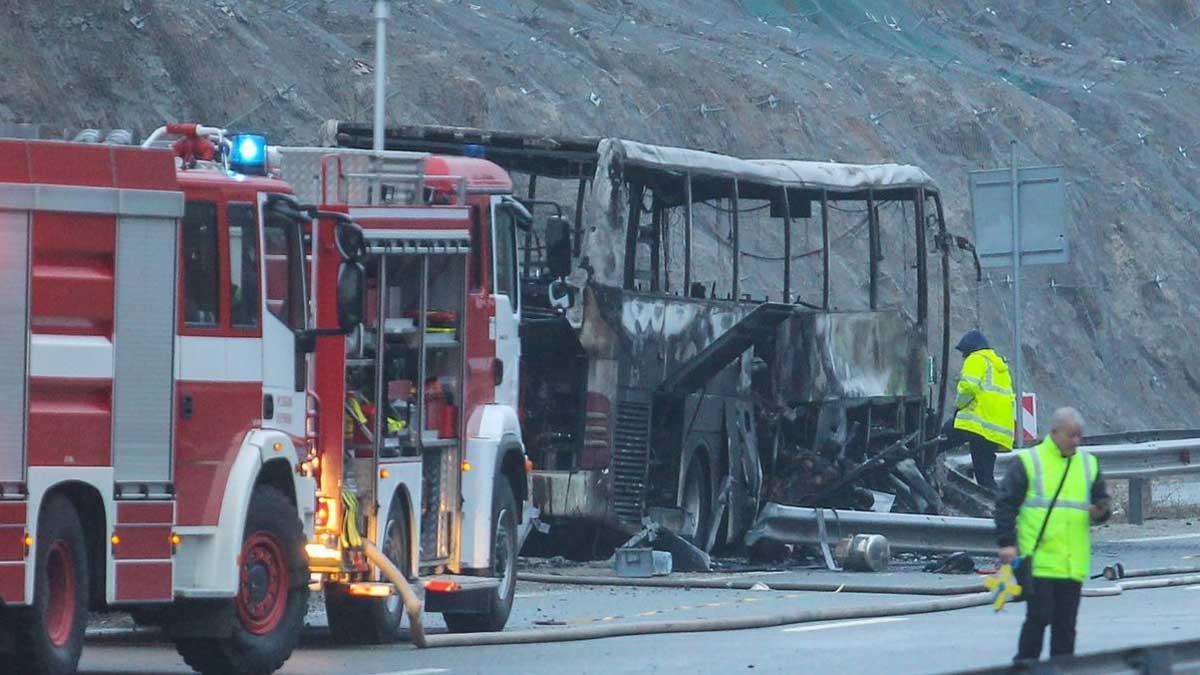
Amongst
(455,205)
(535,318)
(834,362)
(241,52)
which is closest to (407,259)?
(455,205)

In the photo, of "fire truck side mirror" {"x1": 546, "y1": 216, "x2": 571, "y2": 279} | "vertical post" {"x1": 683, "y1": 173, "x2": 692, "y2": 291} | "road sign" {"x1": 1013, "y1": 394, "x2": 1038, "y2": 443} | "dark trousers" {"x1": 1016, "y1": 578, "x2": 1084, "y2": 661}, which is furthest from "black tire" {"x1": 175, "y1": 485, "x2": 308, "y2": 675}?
"road sign" {"x1": 1013, "y1": 394, "x2": 1038, "y2": 443}

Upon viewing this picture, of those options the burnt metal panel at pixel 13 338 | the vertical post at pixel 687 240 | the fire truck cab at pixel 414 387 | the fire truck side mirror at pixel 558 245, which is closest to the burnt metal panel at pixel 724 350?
the vertical post at pixel 687 240

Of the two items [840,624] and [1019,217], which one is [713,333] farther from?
[840,624]

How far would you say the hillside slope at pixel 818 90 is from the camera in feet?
117

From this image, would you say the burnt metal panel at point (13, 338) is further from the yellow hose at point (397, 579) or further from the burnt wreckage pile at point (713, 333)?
the burnt wreckage pile at point (713, 333)

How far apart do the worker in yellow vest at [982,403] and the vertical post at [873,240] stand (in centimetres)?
258

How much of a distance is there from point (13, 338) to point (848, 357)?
46.2ft

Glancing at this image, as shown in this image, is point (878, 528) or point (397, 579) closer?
point (397, 579)

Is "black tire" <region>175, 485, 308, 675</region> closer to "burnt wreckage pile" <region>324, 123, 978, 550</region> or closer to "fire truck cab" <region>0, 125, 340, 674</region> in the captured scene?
"fire truck cab" <region>0, 125, 340, 674</region>

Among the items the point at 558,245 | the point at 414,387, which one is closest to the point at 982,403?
the point at 558,245

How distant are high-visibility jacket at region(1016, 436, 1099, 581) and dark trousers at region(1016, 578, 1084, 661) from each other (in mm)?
55

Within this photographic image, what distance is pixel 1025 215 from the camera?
25.1 meters

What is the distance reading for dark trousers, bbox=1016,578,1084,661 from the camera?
37.3ft

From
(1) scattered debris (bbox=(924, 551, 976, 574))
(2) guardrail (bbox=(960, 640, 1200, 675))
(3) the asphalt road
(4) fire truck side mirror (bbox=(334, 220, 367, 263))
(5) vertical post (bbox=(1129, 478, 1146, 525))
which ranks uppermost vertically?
(4) fire truck side mirror (bbox=(334, 220, 367, 263))
